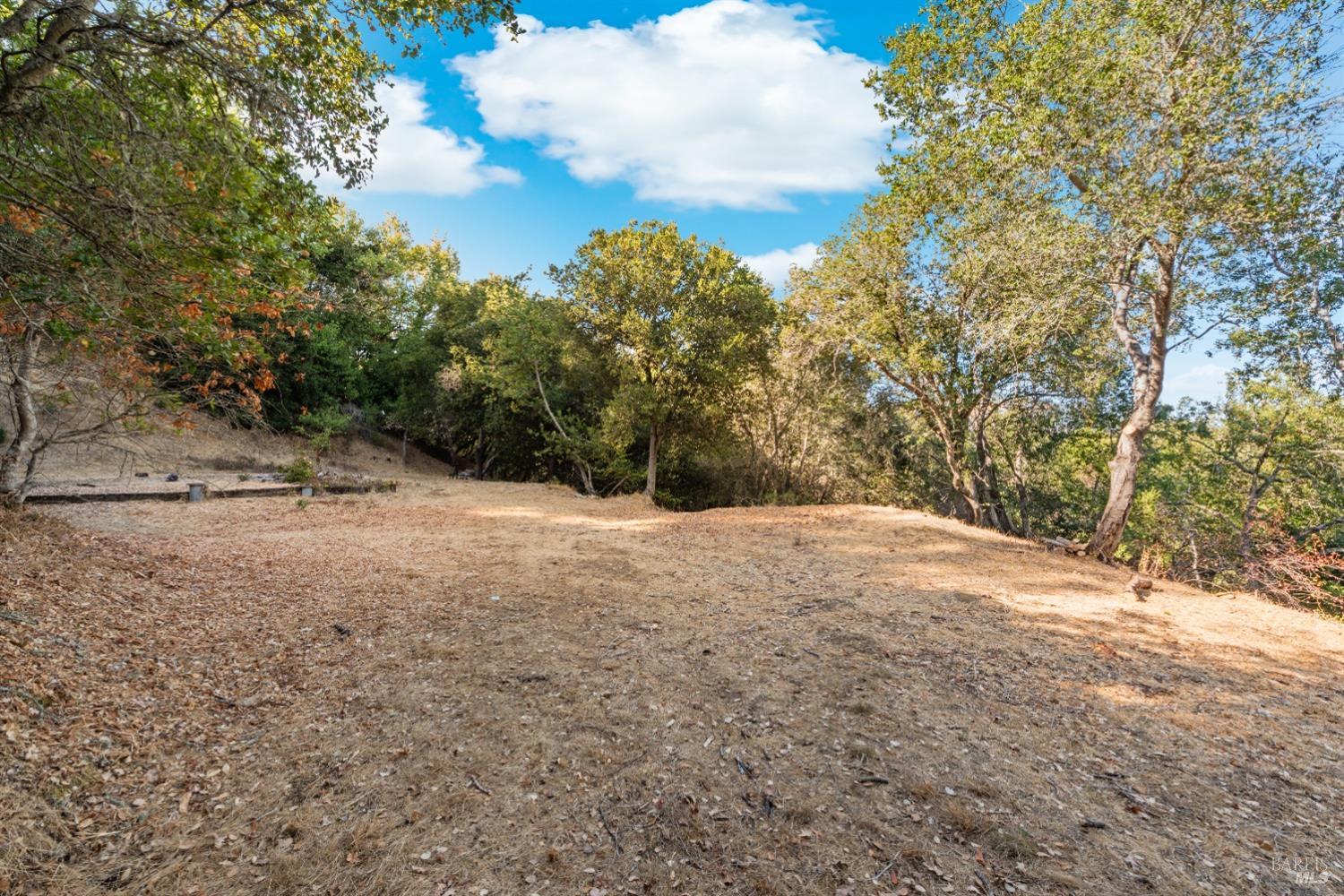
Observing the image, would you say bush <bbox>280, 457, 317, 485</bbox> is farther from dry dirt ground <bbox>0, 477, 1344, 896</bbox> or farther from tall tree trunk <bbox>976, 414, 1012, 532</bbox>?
tall tree trunk <bbox>976, 414, 1012, 532</bbox>

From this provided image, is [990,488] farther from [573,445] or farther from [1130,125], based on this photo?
[573,445]

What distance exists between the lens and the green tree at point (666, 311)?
14016 mm

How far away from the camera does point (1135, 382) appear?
9461 millimetres

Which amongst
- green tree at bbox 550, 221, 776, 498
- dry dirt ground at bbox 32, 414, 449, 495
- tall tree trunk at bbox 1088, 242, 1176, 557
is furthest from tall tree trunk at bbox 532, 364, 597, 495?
tall tree trunk at bbox 1088, 242, 1176, 557

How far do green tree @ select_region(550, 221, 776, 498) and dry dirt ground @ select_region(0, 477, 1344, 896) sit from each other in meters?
9.22

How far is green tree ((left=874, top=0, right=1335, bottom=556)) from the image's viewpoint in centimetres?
723

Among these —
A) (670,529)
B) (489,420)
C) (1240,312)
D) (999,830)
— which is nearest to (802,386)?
(670,529)

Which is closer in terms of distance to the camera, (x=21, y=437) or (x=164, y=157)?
(x=164, y=157)

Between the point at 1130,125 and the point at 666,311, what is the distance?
31.7 feet

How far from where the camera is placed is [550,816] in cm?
266

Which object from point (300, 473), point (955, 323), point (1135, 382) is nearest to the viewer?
point (1135, 382)

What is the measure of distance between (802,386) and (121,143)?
55.9 feet

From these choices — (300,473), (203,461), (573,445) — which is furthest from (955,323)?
(203,461)

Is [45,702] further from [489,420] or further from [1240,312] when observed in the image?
[489,420]
